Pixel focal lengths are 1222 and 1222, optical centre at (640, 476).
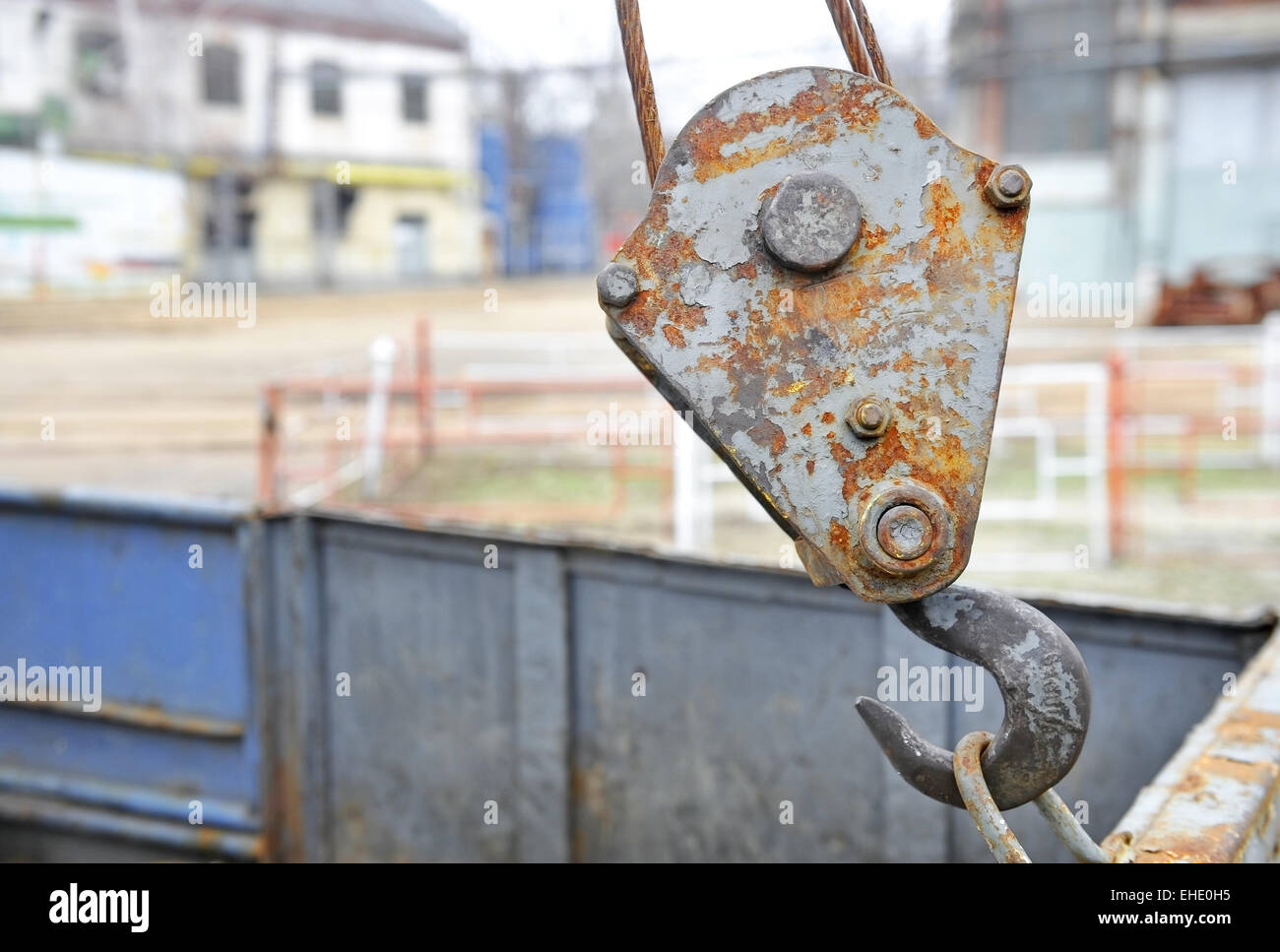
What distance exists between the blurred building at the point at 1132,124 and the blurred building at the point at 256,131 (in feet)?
32.9

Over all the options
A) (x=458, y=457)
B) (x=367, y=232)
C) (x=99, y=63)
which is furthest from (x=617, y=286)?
(x=367, y=232)

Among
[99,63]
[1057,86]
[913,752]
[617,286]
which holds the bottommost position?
[913,752]

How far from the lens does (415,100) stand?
29125 mm

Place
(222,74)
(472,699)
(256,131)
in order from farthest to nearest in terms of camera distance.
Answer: (256,131)
(222,74)
(472,699)

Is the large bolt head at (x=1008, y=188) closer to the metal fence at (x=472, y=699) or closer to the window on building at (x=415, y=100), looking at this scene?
the metal fence at (x=472, y=699)

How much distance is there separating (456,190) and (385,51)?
3.57 metres

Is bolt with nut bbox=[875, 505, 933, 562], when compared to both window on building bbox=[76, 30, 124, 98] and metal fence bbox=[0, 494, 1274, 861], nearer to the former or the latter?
metal fence bbox=[0, 494, 1274, 861]

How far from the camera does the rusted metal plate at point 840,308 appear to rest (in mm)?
1081

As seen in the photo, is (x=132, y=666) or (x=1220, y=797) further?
(x=132, y=666)

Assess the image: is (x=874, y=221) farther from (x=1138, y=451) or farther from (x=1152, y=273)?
(x=1152, y=273)

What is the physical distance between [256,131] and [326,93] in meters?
1.99

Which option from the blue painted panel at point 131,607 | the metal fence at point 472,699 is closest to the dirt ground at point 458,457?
the metal fence at point 472,699

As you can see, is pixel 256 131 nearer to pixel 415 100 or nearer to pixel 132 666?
pixel 415 100
